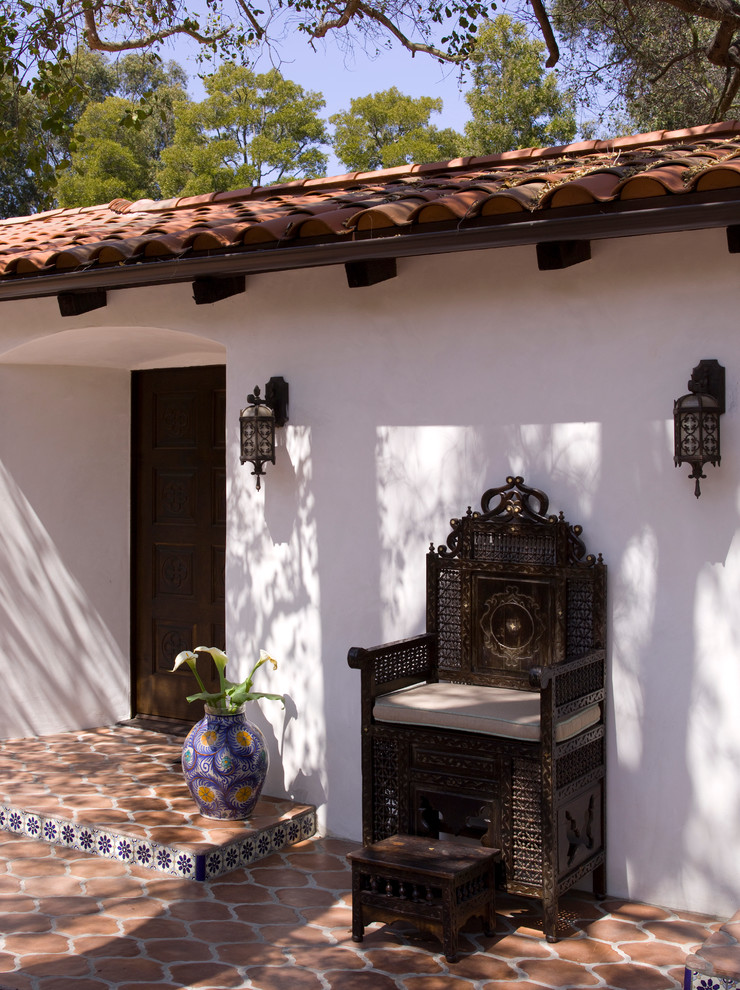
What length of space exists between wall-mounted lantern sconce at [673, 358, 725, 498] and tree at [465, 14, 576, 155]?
73.2ft

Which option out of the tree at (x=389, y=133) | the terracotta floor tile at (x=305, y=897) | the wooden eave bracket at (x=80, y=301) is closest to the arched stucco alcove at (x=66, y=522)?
the wooden eave bracket at (x=80, y=301)

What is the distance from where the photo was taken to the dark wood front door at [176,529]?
754 cm

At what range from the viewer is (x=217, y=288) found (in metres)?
6.00

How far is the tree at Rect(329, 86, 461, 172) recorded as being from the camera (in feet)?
91.0

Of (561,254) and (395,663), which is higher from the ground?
(561,254)

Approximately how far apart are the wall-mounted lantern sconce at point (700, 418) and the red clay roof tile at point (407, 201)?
77 cm

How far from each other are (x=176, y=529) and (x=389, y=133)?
77.9 ft

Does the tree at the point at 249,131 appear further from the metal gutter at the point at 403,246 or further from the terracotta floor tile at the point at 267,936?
the terracotta floor tile at the point at 267,936

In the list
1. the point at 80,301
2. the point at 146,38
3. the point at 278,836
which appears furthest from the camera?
the point at 146,38

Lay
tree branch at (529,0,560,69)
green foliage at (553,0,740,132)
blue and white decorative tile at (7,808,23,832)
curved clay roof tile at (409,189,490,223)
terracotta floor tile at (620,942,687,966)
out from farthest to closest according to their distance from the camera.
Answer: green foliage at (553,0,740,132)
tree branch at (529,0,560,69)
blue and white decorative tile at (7,808,23,832)
curved clay roof tile at (409,189,490,223)
terracotta floor tile at (620,942,687,966)

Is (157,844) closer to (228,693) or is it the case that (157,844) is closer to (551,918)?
(228,693)

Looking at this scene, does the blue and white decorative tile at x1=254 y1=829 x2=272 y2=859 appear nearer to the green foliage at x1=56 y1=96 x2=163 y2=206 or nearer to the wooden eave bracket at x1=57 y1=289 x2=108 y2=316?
the wooden eave bracket at x1=57 y1=289 x2=108 y2=316

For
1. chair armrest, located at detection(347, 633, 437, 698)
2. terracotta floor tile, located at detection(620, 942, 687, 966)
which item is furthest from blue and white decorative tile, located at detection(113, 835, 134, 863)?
terracotta floor tile, located at detection(620, 942, 687, 966)

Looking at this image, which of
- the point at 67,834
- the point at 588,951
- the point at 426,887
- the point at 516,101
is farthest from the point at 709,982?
the point at 516,101
